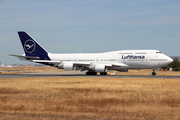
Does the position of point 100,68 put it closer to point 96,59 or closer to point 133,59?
point 96,59

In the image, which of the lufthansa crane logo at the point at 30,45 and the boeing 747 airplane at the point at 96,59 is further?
the lufthansa crane logo at the point at 30,45

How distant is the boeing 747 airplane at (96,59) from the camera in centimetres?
4953

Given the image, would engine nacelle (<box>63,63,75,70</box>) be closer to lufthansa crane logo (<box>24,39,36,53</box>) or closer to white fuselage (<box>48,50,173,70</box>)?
white fuselage (<box>48,50,173,70</box>)

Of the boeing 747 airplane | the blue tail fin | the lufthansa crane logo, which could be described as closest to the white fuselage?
the boeing 747 airplane

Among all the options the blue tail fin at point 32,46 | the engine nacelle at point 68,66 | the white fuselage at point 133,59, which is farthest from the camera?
the blue tail fin at point 32,46

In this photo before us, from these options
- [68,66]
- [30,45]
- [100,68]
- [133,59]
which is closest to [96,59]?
[100,68]

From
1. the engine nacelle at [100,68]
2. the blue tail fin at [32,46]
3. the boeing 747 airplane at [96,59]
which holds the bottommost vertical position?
the engine nacelle at [100,68]

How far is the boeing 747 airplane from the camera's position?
4953 cm

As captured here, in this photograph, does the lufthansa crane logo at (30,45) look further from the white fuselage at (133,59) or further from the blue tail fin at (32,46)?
the white fuselage at (133,59)

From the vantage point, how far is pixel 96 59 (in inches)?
2111

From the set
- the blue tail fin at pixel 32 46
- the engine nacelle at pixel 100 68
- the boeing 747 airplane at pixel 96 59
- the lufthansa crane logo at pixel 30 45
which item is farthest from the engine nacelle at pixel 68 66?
the lufthansa crane logo at pixel 30 45

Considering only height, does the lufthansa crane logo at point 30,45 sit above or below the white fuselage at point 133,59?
above

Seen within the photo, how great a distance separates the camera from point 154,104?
16.0 meters

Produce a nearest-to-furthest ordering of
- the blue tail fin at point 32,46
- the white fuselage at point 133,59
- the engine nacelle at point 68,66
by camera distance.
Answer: the white fuselage at point 133,59, the engine nacelle at point 68,66, the blue tail fin at point 32,46
